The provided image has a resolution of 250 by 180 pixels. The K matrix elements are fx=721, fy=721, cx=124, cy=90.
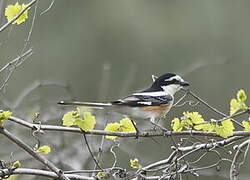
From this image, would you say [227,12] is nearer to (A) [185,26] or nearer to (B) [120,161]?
(A) [185,26]

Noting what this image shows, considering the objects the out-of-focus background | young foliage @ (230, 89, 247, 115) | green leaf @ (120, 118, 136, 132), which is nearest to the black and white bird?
green leaf @ (120, 118, 136, 132)

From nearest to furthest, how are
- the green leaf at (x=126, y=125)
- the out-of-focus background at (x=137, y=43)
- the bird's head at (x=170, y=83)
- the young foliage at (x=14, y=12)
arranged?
the young foliage at (x=14, y=12) < the green leaf at (x=126, y=125) < the bird's head at (x=170, y=83) < the out-of-focus background at (x=137, y=43)

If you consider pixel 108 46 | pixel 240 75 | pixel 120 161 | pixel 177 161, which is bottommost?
pixel 177 161

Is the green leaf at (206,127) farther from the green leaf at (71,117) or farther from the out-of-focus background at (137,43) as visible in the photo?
the out-of-focus background at (137,43)

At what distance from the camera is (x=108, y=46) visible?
11.8 meters

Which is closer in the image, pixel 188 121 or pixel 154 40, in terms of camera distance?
pixel 188 121

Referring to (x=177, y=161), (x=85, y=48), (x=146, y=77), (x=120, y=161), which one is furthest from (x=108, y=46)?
(x=177, y=161)

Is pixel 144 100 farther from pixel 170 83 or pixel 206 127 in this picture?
pixel 206 127

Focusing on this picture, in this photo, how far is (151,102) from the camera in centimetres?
431

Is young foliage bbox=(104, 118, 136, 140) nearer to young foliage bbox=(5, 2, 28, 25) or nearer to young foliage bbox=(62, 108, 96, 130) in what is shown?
young foliage bbox=(62, 108, 96, 130)

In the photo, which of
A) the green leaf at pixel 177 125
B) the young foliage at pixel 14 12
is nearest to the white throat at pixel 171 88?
the green leaf at pixel 177 125

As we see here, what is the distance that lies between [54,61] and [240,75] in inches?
115

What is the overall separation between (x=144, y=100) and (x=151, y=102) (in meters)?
0.06

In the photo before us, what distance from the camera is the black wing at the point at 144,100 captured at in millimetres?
4029
